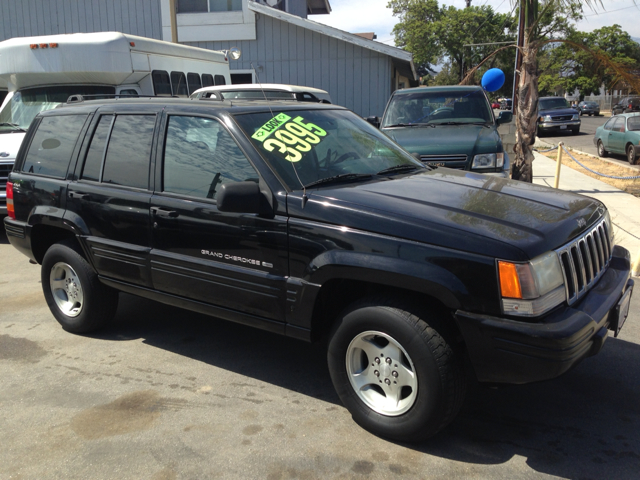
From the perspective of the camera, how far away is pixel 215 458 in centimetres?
306

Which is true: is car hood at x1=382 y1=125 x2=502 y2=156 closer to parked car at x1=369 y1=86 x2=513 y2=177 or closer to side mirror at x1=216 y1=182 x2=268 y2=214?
parked car at x1=369 y1=86 x2=513 y2=177

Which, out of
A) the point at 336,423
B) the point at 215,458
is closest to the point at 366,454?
the point at 336,423

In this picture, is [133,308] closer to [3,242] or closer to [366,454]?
[366,454]

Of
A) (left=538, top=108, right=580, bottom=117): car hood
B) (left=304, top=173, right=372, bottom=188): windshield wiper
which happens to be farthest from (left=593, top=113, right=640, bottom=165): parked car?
(left=304, top=173, right=372, bottom=188): windshield wiper

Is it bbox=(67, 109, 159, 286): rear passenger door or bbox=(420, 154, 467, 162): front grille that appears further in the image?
bbox=(420, 154, 467, 162): front grille

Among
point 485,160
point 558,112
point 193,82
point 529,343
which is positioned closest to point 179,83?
point 193,82

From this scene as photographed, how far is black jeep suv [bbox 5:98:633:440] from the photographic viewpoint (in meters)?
2.85

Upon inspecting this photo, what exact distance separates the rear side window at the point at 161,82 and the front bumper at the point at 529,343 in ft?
24.8

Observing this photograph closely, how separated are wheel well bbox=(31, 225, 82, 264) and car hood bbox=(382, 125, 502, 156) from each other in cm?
459

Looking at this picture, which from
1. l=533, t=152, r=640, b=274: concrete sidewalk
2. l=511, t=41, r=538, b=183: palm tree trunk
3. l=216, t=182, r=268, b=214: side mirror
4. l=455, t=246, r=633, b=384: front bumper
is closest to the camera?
l=455, t=246, r=633, b=384: front bumper

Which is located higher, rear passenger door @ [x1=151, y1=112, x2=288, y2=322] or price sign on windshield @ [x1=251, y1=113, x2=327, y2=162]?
price sign on windshield @ [x1=251, y1=113, x2=327, y2=162]

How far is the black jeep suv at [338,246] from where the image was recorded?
2.85 metres

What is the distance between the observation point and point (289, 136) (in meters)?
3.77

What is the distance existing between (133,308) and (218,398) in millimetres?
2129
